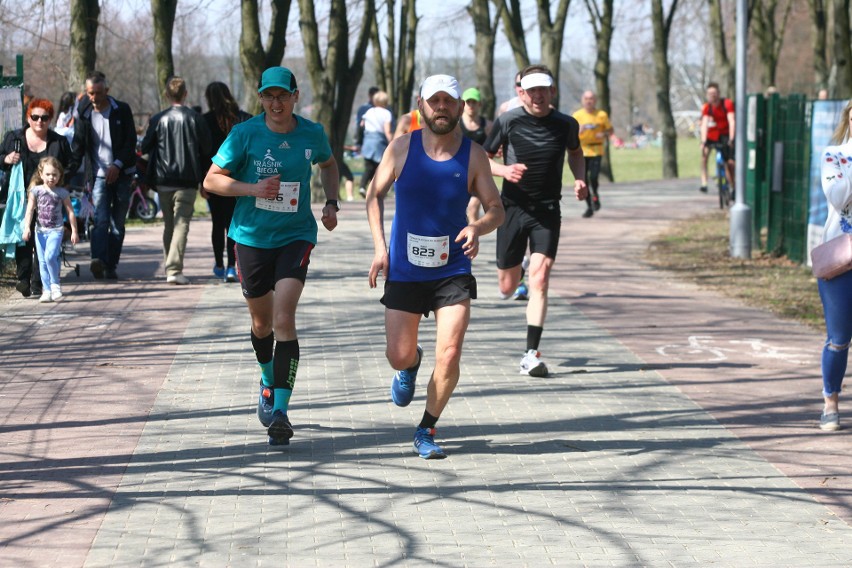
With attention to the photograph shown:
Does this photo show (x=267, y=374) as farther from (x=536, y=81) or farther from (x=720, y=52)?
(x=720, y=52)

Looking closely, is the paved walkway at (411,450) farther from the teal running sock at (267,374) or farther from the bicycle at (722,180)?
the bicycle at (722,180)

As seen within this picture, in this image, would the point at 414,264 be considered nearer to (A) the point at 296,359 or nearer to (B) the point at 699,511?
(A) the point at 296,359

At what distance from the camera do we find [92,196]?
1444cm

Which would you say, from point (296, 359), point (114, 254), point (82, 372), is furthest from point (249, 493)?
point (114, 254)

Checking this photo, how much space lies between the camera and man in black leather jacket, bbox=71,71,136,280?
1375 cm

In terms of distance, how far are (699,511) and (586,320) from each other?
233 inches

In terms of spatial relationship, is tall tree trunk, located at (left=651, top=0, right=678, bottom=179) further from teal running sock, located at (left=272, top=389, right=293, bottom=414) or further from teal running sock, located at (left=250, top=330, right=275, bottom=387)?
teal running sock, located at (left=272, top=389, right=293, bottom=414)

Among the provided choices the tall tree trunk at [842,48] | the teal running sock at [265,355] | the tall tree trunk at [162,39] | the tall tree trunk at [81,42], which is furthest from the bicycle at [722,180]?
the teal running sock at [265,355]

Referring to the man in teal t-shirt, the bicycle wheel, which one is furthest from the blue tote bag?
the bicycle wheel

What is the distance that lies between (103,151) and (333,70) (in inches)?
583

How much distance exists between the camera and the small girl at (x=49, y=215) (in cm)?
1247

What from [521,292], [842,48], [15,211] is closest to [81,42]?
[15,211]

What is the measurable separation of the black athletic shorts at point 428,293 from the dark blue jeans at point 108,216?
293 inches

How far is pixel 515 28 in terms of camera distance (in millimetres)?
35219
